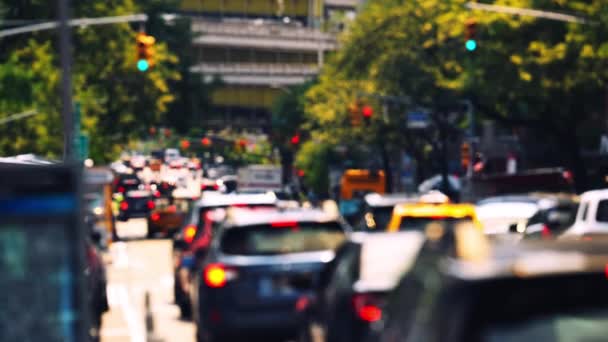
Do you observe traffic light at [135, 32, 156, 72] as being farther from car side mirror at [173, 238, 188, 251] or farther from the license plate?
the license plate

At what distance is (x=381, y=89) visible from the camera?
72625 mm

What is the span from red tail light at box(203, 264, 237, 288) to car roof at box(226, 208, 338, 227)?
0.40 meters

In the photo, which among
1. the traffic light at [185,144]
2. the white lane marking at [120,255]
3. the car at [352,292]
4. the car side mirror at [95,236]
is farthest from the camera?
the traffic light at [185,144]

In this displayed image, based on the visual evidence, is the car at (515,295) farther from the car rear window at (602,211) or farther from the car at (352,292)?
the car rear window at (602,211)

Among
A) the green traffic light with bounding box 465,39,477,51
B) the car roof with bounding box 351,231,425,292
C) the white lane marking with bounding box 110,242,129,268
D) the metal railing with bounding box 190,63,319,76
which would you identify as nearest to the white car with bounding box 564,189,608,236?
the car roof with bounding box 351,231,425,292

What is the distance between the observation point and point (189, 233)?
899 inches

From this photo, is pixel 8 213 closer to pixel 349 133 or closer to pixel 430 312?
pixel 430 312

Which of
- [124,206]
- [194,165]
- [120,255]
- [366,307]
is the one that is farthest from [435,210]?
[194,165]

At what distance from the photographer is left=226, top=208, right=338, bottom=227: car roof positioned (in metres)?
15.2

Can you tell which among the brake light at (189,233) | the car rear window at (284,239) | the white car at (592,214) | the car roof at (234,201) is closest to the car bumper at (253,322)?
the car rear window at (284,239)

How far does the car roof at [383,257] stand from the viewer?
1122cm

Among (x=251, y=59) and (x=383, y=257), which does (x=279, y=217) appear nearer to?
(x=383, y=257)

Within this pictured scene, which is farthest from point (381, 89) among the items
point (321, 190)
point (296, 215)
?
point (296, 215)

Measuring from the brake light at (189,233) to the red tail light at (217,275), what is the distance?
6.61 m
